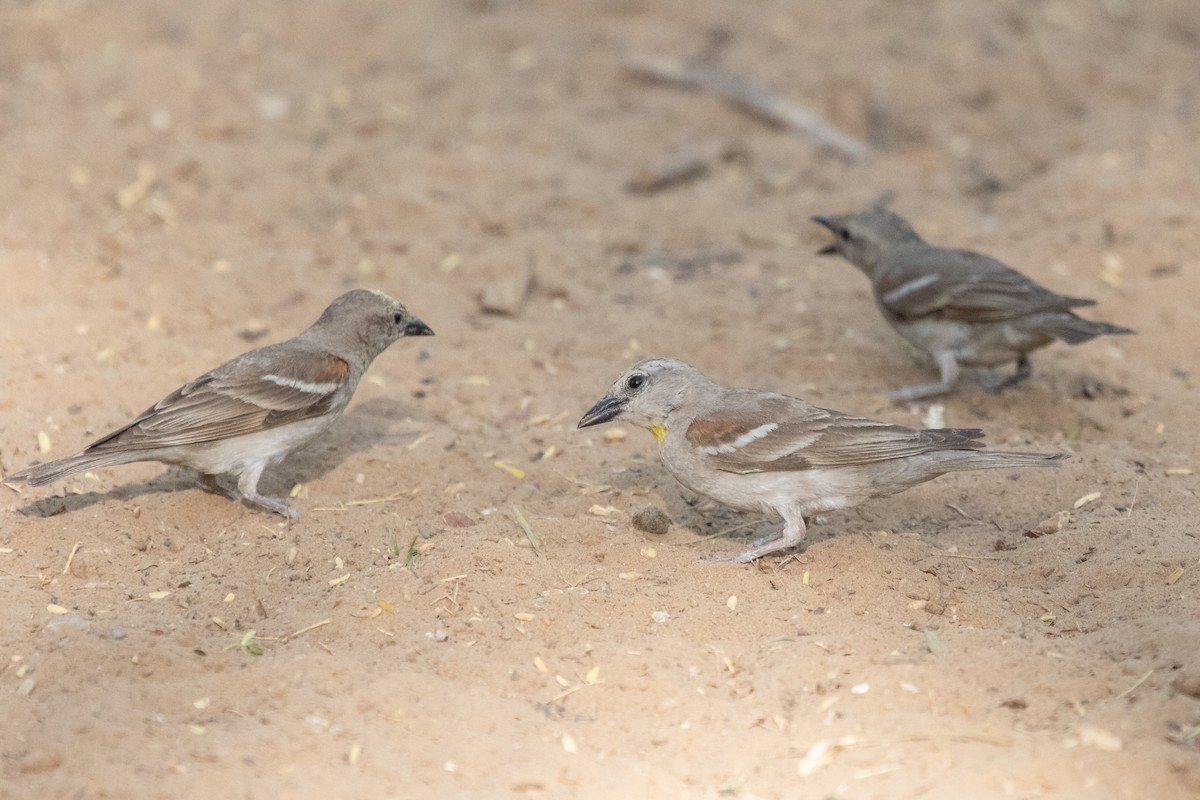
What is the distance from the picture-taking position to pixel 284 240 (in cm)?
965

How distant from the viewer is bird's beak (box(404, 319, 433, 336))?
745 cm

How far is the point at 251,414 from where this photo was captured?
6.50 m

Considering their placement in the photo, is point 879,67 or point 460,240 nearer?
point 460,240

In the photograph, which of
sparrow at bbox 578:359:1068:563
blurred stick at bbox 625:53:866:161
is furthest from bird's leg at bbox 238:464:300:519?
blurred stick at bbox 625:53:866:161

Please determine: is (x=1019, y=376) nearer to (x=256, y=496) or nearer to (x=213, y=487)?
(x=256, y=496)

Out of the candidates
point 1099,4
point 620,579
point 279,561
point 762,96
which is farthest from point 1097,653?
point 1099,4

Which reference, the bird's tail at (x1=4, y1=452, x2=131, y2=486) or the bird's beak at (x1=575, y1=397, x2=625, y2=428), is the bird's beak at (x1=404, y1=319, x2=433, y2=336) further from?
the bird's tail at (x1=4, y1=452, x2=131, y2=486)

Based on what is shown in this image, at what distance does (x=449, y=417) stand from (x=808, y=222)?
4390mm

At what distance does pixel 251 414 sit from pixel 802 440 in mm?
2959

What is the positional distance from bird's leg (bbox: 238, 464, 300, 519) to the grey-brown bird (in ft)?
13.3

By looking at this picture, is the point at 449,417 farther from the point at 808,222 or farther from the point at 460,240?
the point at 808,222

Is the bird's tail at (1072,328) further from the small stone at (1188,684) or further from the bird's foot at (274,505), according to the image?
the bird's foot at (274,505)

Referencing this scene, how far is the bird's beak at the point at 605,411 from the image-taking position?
643 cm

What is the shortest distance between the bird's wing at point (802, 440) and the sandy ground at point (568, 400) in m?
0.52
